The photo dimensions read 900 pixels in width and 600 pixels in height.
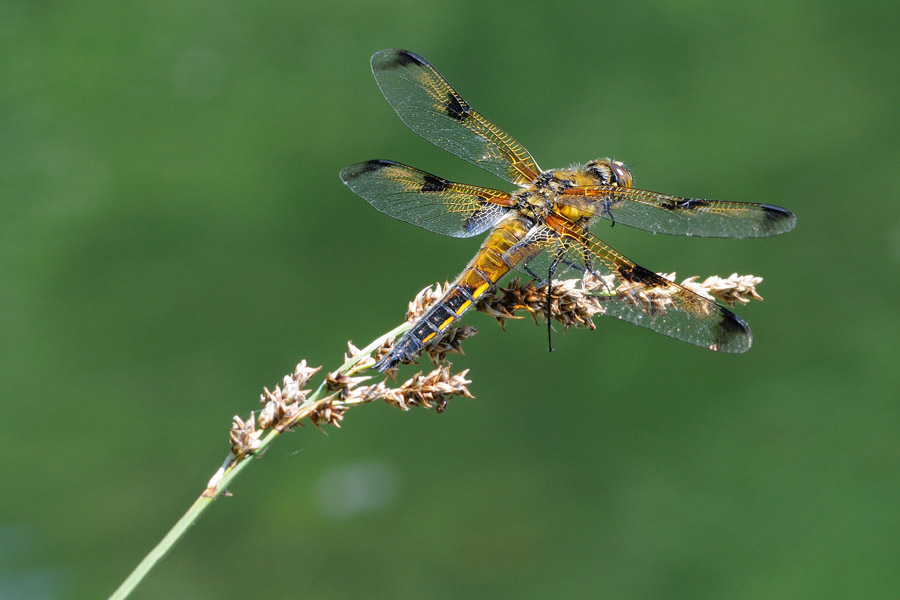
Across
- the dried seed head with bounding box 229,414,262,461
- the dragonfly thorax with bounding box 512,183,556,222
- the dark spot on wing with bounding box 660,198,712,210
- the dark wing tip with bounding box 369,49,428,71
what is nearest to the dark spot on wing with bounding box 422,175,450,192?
the dragonfly thorax with bounding box 512,183,556,222

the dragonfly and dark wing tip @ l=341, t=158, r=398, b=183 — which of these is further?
dark wing tip @ l=341, t=158, r=398, b=183

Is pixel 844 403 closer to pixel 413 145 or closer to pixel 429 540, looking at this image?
pixel 429 540

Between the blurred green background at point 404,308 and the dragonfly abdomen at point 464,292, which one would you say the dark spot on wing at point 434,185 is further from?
the blurred green background at point 404,308

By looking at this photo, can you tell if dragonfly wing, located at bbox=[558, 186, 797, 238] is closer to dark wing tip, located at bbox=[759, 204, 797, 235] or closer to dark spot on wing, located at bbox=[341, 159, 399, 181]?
dark wing tip, located at bbox=[759, 204, 797, 235]

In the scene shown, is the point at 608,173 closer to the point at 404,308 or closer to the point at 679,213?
the point at 679,213

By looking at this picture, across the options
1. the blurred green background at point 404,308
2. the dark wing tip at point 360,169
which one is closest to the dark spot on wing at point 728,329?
the dark wing tip at point 360,169

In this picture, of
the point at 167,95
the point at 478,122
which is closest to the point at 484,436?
the point at 478,122
